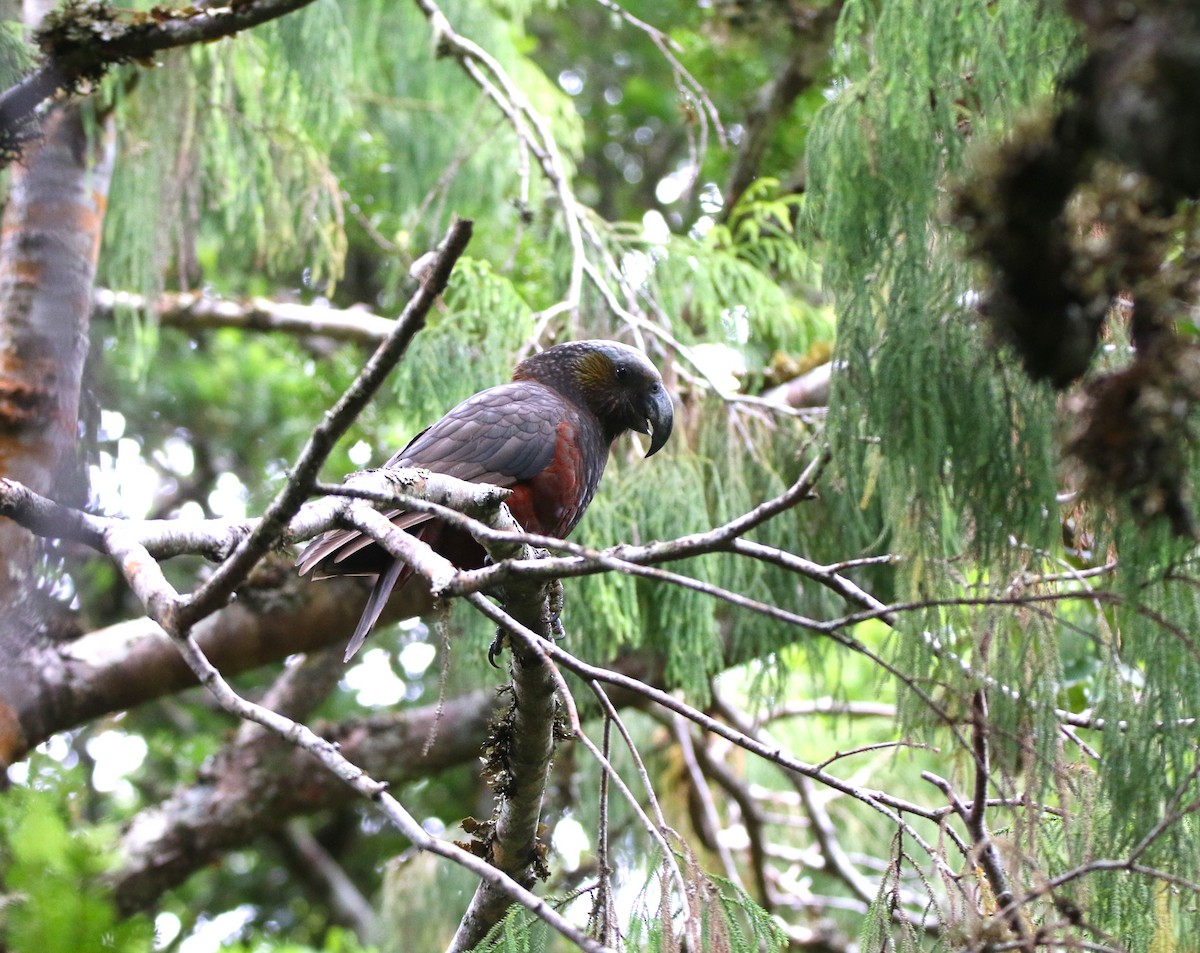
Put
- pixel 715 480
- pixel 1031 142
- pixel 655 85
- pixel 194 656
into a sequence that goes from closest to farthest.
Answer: pixel 1031 142
pixel 194 656
pixel 715 480
pixel 655 85

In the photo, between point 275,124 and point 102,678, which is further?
point 275,124

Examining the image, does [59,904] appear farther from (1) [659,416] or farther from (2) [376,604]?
(1) [659,416]

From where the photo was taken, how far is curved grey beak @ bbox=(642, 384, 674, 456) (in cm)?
364

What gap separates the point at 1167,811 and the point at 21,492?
2007 millimetres

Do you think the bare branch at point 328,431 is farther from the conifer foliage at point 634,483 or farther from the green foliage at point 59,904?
the green foliage at point 59,904

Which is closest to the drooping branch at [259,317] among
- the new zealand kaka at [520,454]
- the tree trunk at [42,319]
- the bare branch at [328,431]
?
the tree trunk at [42,319]

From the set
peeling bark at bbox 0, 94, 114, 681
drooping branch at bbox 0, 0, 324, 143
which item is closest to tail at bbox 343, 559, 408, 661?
peeling bark at bbox 0, 94, 114, 681

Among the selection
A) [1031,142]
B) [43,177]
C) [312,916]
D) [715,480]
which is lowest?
[312,916]

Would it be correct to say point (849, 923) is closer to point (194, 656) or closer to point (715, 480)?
point (715, 480)

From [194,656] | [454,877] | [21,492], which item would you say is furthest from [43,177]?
[454,877]

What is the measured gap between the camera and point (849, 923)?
5891 millimetres

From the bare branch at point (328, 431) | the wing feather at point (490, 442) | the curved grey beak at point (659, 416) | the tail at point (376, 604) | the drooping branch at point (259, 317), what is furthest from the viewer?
the drooping branch at point (259, 317)

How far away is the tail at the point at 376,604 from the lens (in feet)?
8.80

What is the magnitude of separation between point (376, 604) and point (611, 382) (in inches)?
50.3
